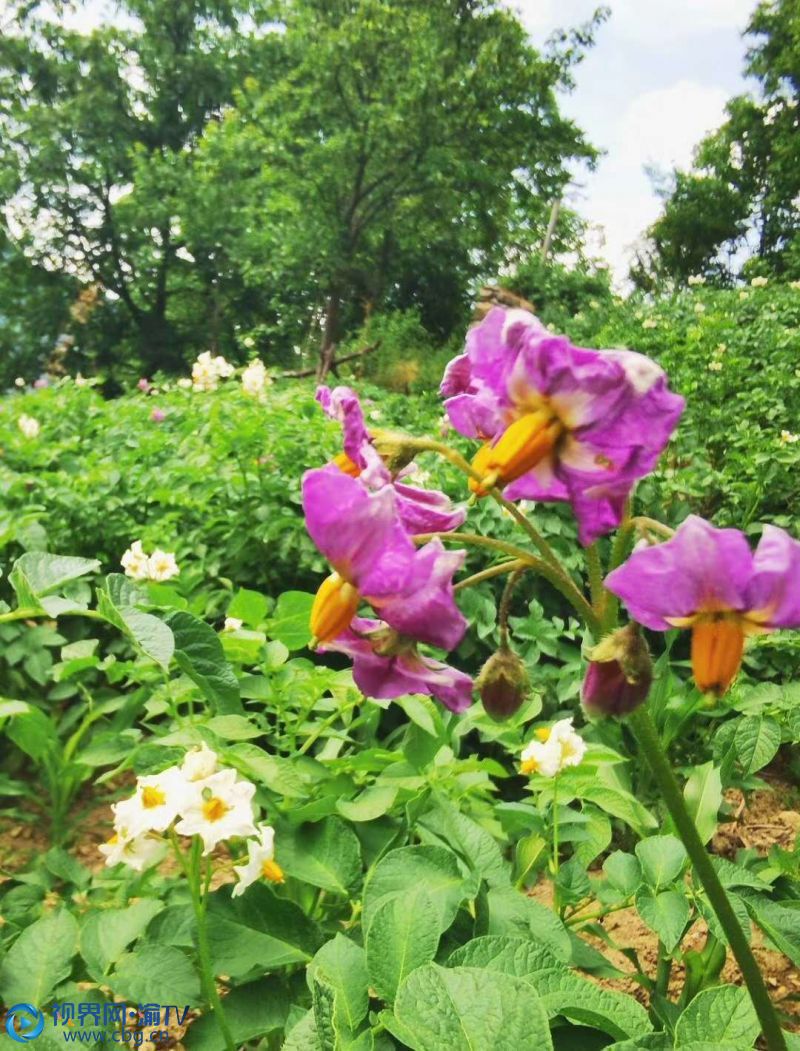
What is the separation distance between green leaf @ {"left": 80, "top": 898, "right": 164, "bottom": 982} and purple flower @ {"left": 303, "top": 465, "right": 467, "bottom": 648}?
1.96ft

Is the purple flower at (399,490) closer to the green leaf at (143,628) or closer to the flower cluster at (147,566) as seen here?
the green leaf at (143,628)

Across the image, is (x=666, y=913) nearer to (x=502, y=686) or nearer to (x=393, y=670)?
(x=502, y=686)

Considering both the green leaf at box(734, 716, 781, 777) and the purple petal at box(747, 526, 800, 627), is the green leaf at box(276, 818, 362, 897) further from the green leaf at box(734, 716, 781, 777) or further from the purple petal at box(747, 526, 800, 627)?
the purple petal at box(747, 526, 800, 627)

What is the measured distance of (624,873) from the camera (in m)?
0.88

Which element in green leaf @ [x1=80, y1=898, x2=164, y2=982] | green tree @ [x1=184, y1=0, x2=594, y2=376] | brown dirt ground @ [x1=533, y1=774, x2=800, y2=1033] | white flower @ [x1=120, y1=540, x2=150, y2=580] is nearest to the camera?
green leaf @ [x1=80, y1=898, x2=164, y2=982]

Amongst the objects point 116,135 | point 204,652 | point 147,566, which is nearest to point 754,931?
point 204,652

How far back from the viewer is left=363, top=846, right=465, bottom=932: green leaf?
2.40 ft

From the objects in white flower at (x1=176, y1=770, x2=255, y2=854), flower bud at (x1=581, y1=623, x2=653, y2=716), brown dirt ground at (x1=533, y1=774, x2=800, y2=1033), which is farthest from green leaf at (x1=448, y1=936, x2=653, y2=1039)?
brown dirt ground at (x1=533, y1=774, x2=800, y2=1033)

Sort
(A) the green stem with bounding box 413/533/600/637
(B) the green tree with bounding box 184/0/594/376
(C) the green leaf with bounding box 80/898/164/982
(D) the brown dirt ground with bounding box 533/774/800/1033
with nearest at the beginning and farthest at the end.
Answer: (A) the green stem with bounding box 413/533/600/637, (C) the green leaf with bounding box 80/898/164/982, (D) the brown dirt ground with bounding box 533/774/800/1033, (B) the green tree with bounding box 184/0/594/376

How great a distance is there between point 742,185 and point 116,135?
13808 millimetres

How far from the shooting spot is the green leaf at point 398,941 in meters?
0.59

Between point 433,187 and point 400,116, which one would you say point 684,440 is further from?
point 433,187

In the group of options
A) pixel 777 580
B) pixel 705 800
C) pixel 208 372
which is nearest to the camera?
pixel 777 580

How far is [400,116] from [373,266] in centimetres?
295
